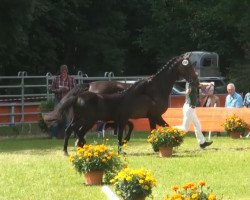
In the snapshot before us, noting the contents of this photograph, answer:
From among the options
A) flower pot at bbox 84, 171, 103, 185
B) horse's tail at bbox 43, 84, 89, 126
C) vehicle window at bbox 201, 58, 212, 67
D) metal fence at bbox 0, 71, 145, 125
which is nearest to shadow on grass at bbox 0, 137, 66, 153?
horse's tail at bbox 43, 84, 89, 126

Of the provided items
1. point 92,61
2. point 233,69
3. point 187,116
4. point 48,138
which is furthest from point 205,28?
point 187,116

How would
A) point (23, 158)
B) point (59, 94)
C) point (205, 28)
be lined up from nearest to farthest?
1. point (23, 158)
2. point (59, 94)
3. point (205, 28)

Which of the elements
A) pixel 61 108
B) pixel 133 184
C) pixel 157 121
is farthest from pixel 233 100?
pixel 133 184

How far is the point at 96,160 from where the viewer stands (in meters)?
12.1

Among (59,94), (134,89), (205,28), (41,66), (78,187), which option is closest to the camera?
(78,187)

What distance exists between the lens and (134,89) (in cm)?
1808

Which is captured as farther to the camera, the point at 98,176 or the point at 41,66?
the point at 41,66

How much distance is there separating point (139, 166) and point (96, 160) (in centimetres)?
243

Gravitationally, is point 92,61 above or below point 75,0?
below

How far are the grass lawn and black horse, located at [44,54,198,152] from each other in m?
0.82

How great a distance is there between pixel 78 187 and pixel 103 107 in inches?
225

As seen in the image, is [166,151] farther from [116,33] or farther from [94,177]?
[116,33]

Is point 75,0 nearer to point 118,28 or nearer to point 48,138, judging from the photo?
point 118,28

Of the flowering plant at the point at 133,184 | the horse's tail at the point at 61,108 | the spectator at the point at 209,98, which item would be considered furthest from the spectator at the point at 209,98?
the flowering plant at the point at 133,184
